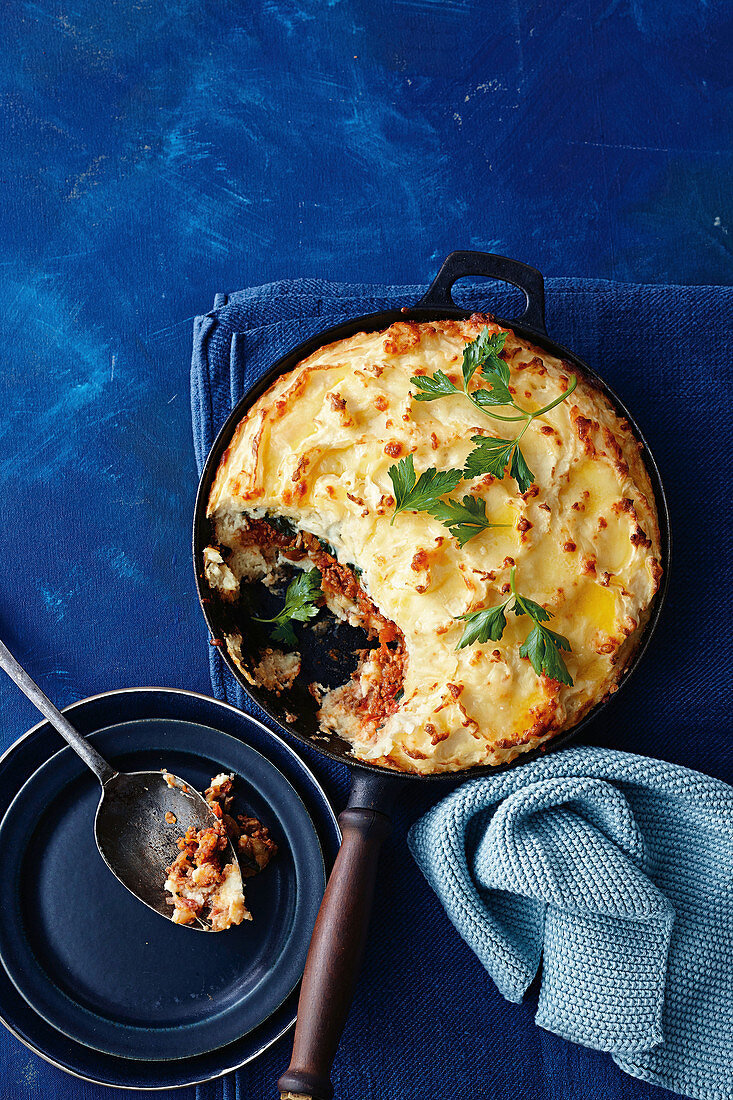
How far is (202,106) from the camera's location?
269 cm

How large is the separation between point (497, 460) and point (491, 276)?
0.53 m

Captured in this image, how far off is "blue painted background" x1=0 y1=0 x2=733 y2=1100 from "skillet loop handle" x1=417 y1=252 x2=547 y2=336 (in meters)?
0.60

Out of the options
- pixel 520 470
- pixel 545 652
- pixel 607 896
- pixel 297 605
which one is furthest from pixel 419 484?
pixel 607 896

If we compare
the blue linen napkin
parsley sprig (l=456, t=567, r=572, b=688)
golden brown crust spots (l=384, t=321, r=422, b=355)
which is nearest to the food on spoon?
the blue linen napkin

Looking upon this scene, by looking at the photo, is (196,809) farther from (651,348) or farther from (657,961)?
(651,348)

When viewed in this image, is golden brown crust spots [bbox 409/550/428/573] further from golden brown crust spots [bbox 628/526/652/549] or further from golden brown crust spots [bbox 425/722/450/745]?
golden brown crust spots [bbox 628/526/652/549]

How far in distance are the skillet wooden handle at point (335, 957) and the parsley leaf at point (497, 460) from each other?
0.82 metres

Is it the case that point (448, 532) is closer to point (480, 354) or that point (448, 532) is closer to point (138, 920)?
point (480, 354)

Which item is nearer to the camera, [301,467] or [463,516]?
[463,516]

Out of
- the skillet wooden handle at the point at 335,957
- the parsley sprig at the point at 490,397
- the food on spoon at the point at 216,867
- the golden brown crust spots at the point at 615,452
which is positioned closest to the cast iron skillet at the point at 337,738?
the skillet wooden handle at the point at 335,957

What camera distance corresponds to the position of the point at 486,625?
5.99 ft

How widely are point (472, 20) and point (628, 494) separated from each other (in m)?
1.75

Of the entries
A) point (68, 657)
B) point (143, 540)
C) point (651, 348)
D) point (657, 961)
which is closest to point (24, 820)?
point (68, 657)

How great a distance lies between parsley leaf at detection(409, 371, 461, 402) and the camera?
6.28 ft
